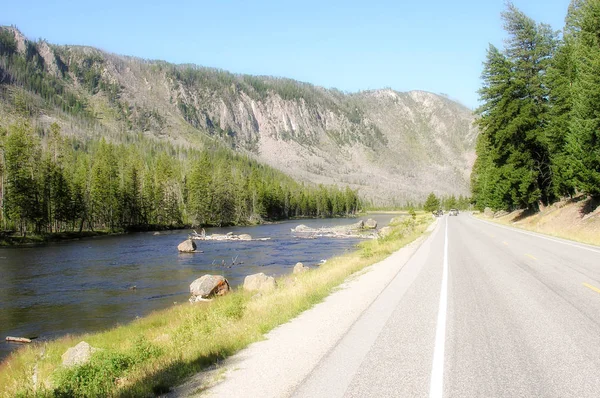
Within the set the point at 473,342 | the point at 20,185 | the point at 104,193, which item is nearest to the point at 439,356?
the point at 473,342

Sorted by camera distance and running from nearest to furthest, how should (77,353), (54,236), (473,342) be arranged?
(473,342) → (77,353) → (54,236)

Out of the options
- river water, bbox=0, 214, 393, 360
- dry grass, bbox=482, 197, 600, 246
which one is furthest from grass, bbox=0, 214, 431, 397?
dry grass, bbox=482, 197, 600, 246

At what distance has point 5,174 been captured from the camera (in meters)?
58.9

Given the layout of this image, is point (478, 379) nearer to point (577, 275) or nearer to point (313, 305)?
point (313, 305)

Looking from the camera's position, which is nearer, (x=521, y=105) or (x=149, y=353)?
(x=149, y=353)

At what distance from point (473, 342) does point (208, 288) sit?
16.5 m

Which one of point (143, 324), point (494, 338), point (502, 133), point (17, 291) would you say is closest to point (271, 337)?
point (494, 338)

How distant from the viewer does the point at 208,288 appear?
22.0 metres

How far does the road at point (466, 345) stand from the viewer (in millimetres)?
5559

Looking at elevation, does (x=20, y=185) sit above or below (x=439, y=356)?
above

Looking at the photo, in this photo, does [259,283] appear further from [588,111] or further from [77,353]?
[588,111]

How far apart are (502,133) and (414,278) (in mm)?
34300

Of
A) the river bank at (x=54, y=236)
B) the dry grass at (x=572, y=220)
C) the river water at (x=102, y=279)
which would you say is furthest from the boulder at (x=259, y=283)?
the river bank at (x=54, y=236)

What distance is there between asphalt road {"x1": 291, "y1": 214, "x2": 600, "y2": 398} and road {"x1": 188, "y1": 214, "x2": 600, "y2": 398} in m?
0.01
